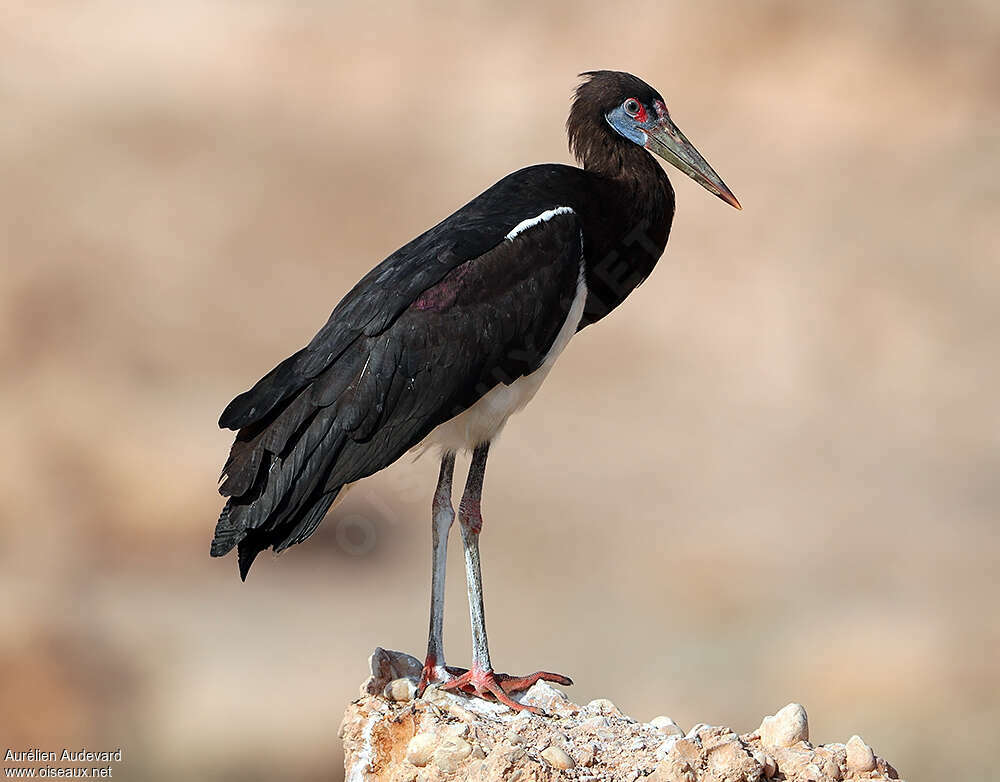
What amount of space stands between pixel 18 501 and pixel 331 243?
389 centimetres

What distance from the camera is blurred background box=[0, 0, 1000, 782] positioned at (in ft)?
38.9

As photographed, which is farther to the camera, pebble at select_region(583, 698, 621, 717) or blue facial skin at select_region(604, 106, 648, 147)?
blue facial skin at select_region(604, 106, 648, 147)

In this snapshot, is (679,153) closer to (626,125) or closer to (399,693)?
(626,125)

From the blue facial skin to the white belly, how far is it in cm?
69

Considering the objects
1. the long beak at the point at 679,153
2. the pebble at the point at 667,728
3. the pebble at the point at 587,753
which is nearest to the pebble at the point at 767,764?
the pebble at the point at 667,728

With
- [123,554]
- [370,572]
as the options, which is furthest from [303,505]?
[123,554]

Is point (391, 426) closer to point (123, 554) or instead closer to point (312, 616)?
point (312, 616)

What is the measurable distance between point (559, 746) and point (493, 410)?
1331mm

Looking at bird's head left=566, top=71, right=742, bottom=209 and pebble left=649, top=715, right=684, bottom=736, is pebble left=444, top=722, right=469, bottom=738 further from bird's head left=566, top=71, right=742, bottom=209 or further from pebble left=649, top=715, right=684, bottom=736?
bird's head left=566, top=71, right=742, bottom=209

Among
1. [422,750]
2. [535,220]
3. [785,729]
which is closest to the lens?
[422,750]

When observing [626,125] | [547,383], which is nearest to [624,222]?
[626,125]

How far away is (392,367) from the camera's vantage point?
5449mm

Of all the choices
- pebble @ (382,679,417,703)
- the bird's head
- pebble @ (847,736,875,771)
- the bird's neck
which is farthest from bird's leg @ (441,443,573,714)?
the bird's head

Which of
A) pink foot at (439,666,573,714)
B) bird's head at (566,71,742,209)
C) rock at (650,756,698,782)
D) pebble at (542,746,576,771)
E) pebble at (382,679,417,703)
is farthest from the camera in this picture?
bird's head at (566,71,742,209)
